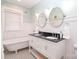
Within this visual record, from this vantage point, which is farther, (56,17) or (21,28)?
(21,28)

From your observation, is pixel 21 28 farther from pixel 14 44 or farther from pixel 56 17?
pixel 56 17

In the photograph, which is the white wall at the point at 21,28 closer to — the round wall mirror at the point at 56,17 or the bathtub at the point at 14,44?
the bathtub at the point at 14,44

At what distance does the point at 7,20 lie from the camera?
338 cm

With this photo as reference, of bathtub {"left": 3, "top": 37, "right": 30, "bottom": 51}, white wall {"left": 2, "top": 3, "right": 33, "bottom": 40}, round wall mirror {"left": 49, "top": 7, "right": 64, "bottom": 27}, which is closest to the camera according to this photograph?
round wall mirror {"left": 49, "top": 7, "right": 64, "bottom": 27}

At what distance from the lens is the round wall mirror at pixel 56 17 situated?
2.25 metres

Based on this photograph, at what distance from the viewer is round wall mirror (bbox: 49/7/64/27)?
7.40ft

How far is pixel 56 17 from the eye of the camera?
2422 millimetres

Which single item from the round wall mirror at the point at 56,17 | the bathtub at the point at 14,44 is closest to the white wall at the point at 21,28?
the bathtub at the point at 14,44

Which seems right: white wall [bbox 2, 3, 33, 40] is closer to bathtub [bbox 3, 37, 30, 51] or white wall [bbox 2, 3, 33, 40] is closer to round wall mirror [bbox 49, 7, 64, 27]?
bathtub [bbox 3, 37, 30, 51]

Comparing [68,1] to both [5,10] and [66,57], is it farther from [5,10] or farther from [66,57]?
[5,10]

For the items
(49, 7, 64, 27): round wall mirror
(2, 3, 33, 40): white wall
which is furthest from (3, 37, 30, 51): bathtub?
(49, 7, 64, 27): round wall mirror

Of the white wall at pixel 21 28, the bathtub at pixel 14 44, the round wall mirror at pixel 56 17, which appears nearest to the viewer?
the round wall mirror at pixel 56 17

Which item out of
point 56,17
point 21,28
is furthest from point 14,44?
point 56,17

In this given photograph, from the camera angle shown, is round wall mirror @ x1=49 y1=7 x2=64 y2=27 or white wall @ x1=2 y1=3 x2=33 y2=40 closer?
round wall mirror @ x1=49 y1=7 x2=64 y2=27
